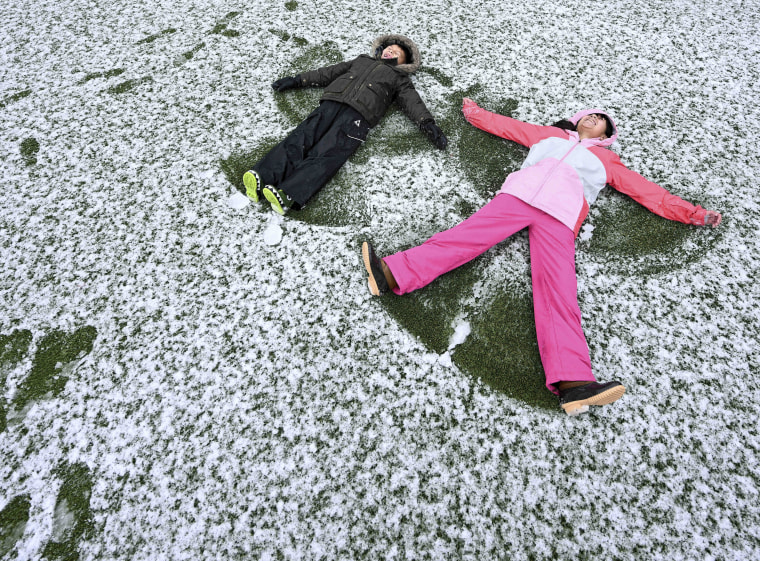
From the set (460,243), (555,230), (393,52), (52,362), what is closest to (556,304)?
(555,230)

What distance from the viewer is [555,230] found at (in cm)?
194

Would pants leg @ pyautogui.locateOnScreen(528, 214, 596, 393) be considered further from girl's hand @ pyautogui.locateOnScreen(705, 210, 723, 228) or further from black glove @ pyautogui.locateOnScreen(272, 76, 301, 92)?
black glove @ pyautogui.locateOnScreen(272, 76, 301, 92)

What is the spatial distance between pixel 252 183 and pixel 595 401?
1.94 meters

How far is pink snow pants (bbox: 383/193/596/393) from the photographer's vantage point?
1.66m

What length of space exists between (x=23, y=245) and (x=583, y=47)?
3961mm

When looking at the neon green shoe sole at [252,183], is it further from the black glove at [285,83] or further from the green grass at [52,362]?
the green grass at [52,362]

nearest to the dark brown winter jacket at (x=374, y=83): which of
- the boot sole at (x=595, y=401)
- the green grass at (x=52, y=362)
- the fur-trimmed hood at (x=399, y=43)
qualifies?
the fur-trimmed hood at (x=399, y=43)

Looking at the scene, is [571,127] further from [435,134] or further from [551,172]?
[435,134]

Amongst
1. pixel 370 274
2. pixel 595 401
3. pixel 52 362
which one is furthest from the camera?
pixel 370 274

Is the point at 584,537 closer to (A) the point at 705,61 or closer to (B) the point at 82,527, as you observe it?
(B) the point at 82,527

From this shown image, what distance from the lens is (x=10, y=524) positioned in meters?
1.45

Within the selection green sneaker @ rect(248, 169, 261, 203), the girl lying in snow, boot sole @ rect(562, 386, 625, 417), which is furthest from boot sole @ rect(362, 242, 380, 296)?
boot sole @ rect(562, 386, 625, 417)

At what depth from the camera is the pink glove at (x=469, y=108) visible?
244 cm

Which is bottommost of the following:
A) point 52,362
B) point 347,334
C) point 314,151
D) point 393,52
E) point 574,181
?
point 52,362
